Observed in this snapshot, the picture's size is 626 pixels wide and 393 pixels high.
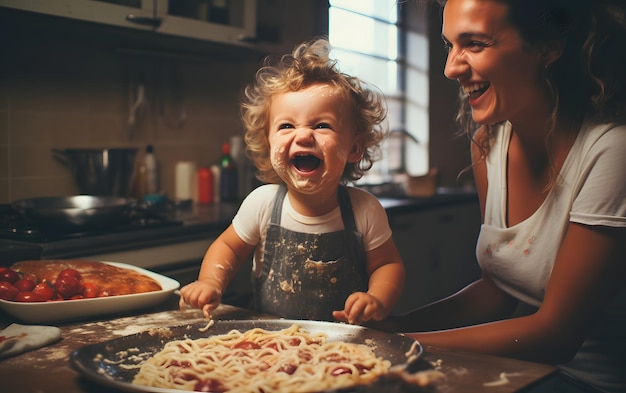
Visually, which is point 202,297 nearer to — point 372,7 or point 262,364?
point 262,364

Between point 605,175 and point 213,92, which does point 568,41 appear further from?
point 213,92

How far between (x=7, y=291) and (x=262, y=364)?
20.4 inches

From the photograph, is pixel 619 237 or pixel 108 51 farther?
pixel 108 51

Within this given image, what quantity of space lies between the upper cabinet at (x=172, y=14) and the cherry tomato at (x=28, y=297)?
4.46ft

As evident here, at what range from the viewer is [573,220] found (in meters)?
1.27

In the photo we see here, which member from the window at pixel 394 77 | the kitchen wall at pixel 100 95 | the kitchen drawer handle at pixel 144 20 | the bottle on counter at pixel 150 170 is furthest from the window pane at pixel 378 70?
the kitchen drawer handle at pixel 144 20

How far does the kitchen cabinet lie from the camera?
3.31 metres

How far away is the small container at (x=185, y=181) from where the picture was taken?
3145mm

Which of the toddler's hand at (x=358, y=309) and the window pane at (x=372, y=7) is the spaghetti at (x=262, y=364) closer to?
the toddler's hand at (x=358, y=309)

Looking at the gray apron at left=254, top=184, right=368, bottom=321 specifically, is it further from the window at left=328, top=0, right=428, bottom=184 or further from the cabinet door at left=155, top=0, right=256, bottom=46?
the window at left=328, top=0, right=428, bottom=184

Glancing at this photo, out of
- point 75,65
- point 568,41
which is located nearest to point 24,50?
point 75,65

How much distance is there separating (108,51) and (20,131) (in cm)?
56

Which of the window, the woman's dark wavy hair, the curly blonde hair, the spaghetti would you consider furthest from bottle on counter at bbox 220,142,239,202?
the spaghetti

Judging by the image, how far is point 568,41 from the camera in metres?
1.34
